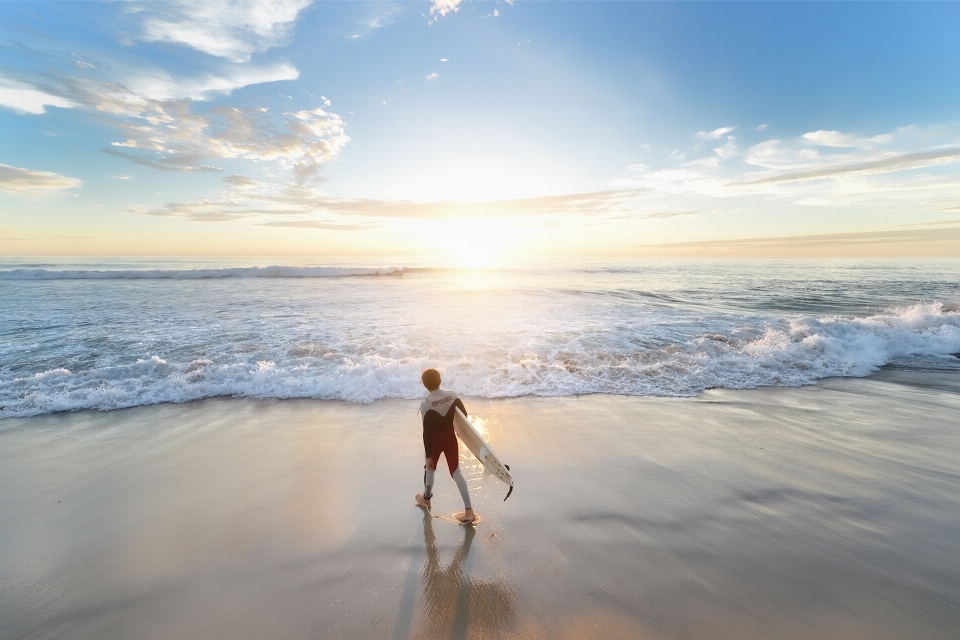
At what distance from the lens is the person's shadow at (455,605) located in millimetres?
3439

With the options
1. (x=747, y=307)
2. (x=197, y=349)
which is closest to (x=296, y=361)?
(x=197, y=349)

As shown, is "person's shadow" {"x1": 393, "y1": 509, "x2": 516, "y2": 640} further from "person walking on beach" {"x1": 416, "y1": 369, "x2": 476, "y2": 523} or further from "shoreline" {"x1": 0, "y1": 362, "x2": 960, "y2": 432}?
"shoreline" {"x1": 0, "y1": 362, "x2": 960, "y2": 432}

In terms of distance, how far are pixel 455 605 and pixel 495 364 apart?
7735 millimetres

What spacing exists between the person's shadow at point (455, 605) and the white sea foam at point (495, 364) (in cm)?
561

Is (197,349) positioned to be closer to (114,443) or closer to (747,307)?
(114,443)

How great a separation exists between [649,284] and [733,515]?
30.9 meters

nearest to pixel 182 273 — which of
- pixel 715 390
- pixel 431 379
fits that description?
pixel 431 379

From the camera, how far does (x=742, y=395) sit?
9.70 meters

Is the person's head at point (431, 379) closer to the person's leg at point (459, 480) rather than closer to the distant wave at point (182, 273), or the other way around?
the person's leg at point (459, 480)

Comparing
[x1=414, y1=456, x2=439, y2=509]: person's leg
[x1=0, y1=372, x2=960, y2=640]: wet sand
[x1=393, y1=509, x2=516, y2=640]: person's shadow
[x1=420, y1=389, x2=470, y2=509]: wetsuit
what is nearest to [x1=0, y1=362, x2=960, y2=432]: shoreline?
[x1=0, y1=372, x2=960, y2=640]: wet sand

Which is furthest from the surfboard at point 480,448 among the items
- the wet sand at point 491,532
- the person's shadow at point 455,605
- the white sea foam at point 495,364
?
the white sea foam at point 495,364

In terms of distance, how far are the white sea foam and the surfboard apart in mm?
4569

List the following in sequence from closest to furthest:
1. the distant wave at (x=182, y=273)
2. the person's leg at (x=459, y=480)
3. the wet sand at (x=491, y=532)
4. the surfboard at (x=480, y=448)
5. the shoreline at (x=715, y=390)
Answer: the wet sand at (x=491, y=532) → the person's leg at (x=459, y=480) → the surfboard at (x=480, y=448) → the shoreline at (x=715, y=390) → the distant wave at (x=182, y=273)

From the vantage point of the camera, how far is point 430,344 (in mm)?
13227
